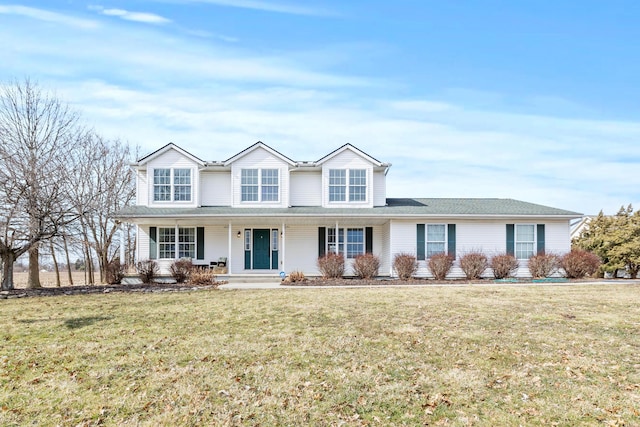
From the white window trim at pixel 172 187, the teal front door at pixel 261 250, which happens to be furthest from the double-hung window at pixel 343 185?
the white window trim at pixel 172 187

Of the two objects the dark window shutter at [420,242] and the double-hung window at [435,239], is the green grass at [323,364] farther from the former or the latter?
the double-hung window at [435,239]

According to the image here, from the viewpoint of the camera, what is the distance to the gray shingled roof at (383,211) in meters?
18.9

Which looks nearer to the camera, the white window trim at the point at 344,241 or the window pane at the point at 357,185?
the window pane at the point at 357,185

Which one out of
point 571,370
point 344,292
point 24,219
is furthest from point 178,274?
point 571,370

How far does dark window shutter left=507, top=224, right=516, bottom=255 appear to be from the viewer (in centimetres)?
1984

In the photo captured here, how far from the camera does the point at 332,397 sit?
5.23m

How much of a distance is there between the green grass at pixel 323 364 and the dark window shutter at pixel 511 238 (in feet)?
29.6

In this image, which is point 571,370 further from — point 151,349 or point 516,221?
point 516,221

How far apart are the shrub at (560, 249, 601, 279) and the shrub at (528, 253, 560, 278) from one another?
1.02 ft

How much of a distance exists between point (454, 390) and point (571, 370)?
78.5 inches

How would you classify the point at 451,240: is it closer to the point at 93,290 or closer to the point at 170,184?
the point at 170,184

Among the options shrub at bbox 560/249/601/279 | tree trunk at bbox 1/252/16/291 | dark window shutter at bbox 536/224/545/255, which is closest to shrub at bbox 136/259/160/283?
tree trunk at bbox 1/252/16/291

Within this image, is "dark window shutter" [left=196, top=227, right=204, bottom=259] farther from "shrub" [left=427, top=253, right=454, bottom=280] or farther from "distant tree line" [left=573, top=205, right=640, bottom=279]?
"distant tree line" [left=573, top=205, right=640, bottom=279]

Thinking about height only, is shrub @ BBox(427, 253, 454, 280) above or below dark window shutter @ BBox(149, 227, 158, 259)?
below
